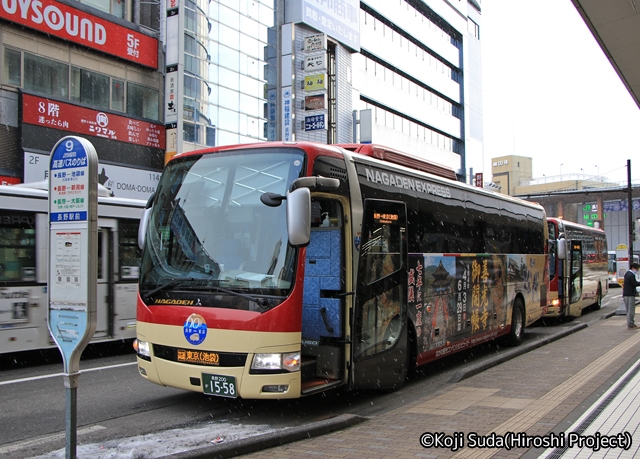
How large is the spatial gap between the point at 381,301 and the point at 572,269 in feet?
45.6

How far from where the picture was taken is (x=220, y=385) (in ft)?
21.9

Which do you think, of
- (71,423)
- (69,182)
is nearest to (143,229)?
(69,182)

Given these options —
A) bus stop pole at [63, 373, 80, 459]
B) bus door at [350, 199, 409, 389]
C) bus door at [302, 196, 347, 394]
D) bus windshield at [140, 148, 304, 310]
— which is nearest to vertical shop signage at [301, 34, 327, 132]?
bus door at [350, 199, 409, 389]

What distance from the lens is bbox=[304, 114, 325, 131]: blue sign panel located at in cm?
3036

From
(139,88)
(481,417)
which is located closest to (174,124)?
(139,88)

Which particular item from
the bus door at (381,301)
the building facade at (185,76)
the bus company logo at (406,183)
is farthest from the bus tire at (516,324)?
the building facade at (185,76)

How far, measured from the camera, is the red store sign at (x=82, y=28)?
67.9ft

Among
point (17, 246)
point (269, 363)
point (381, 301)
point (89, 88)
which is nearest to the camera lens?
point (269, 363)

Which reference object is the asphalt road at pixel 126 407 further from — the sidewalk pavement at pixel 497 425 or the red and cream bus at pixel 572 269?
the red and cream bus at pixel 572 269

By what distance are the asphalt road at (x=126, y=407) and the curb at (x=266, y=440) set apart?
576 millimetres

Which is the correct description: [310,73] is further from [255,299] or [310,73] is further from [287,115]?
[255,299]

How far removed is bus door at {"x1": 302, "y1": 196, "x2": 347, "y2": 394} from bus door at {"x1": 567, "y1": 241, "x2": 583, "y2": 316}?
13962 mm

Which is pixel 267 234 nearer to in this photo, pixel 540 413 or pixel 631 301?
pixel 540 413

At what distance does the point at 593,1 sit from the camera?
6949 millimetres
